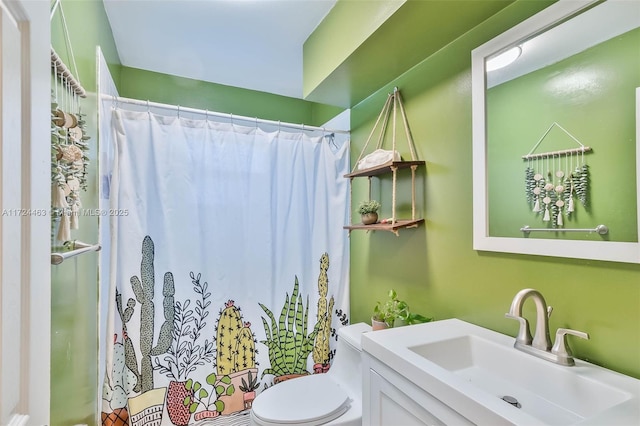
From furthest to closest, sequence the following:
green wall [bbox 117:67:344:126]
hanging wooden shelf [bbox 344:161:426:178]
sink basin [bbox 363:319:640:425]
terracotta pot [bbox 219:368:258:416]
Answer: green wall [bbox 117:67:344:126]
terracotta pot [bbox 219:368:258:416]
hanging wooden shelf [bbox 344:161:426:178]
sink basin [bbox 363:319:640:425]

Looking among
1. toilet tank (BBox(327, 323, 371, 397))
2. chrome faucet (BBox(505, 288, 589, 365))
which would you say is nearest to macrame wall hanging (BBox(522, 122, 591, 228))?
chrome faucet (BBox(505, 288, 589, 365))

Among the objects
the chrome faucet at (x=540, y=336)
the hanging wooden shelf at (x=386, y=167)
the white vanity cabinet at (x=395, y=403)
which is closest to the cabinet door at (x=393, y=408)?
the white vanity cabinet at (x=395, y=403)

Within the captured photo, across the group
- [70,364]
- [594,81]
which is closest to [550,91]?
[594,81]

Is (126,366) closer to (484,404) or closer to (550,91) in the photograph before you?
(484,404)

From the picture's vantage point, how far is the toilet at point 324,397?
1438 mm

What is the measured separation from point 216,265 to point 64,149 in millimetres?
1172

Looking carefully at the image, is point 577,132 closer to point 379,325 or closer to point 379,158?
point 379,158

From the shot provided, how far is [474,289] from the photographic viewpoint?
1314 millimetres

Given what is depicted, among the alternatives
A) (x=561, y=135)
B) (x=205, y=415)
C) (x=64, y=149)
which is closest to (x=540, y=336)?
(x=561, y=135)

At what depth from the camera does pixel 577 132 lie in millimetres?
1000

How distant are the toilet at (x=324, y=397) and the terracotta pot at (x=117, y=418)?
29.1 inches

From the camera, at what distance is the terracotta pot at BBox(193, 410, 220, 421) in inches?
74.0

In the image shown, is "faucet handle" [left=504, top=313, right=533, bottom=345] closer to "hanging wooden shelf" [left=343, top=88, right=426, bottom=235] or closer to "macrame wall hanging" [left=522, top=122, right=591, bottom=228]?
"macrame wall hanging" [left=522, top=122, right=591, bottom=228]

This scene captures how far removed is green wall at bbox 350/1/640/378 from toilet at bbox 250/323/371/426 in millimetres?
391
